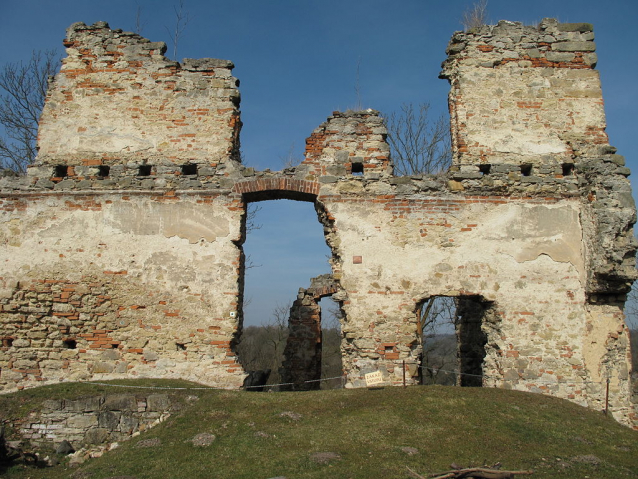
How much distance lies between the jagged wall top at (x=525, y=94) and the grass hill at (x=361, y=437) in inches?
155

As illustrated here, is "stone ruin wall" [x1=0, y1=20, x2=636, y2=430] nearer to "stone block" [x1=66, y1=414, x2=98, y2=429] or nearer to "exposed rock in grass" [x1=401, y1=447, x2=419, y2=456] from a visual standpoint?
"stone block" [x1=66, y1=414, x2=98, y2=429]

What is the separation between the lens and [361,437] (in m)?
5.20

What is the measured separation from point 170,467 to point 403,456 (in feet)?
7.28

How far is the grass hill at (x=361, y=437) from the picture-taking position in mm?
4637

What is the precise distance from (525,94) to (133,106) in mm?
6617

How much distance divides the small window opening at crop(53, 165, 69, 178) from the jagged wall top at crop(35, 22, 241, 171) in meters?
0.09

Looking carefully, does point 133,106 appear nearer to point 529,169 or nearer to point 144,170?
point 144,170

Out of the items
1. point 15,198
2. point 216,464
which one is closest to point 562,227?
point 216,464

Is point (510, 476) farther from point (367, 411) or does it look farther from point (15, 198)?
point (15, 198)

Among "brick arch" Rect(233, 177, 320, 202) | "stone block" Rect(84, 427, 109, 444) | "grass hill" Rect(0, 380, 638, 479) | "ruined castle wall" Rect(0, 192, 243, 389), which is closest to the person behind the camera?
"grass hill" Rect(0, 380, 638, 479)

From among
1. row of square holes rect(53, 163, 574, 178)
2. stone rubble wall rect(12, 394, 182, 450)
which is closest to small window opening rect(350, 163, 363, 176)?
row of square holes rect(53, 163, 574, 178)

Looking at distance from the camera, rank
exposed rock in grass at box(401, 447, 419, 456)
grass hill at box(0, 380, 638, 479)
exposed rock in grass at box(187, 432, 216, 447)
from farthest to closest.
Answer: exposed rock in grass at box(187, 432, 216, 447), exposed rock in grass at box(401, 447, 419, 456), grass hill at box(0, 380, 638, 479)

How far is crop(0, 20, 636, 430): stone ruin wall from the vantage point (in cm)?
753

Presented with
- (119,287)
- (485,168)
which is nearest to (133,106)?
(119,287)
